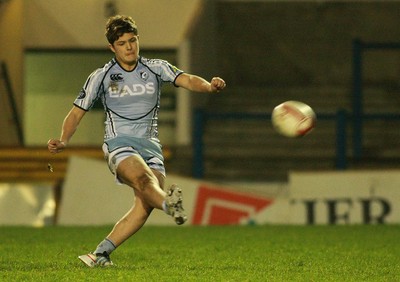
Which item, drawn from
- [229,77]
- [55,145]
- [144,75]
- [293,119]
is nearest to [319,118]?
[229,77]

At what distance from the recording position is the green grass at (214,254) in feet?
28.9

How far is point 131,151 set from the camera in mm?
9078

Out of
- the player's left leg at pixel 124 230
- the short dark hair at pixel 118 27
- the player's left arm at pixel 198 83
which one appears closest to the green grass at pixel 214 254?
the player's left leg at pixel 124 230

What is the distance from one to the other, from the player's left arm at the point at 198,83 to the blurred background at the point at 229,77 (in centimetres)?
764

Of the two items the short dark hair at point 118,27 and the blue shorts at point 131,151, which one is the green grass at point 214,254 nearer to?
the blue shorts at point 131,151

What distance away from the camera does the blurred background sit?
708 inches

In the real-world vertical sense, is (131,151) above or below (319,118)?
above

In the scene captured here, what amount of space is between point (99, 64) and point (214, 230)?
7.33m

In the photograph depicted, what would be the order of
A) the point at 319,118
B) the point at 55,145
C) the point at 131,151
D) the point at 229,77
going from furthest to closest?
the point at 229,77 → the point at 319,118 → the point at 131,151 → the point at 55,145

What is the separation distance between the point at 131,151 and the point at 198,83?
0.64 meters

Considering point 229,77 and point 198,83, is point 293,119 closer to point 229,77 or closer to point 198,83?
point 198,83

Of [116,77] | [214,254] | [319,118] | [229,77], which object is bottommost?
[214,254]

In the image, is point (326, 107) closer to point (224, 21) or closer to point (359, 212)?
point (224, 21)

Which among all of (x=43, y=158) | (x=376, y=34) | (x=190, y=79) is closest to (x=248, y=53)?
(x=376, y=34)
